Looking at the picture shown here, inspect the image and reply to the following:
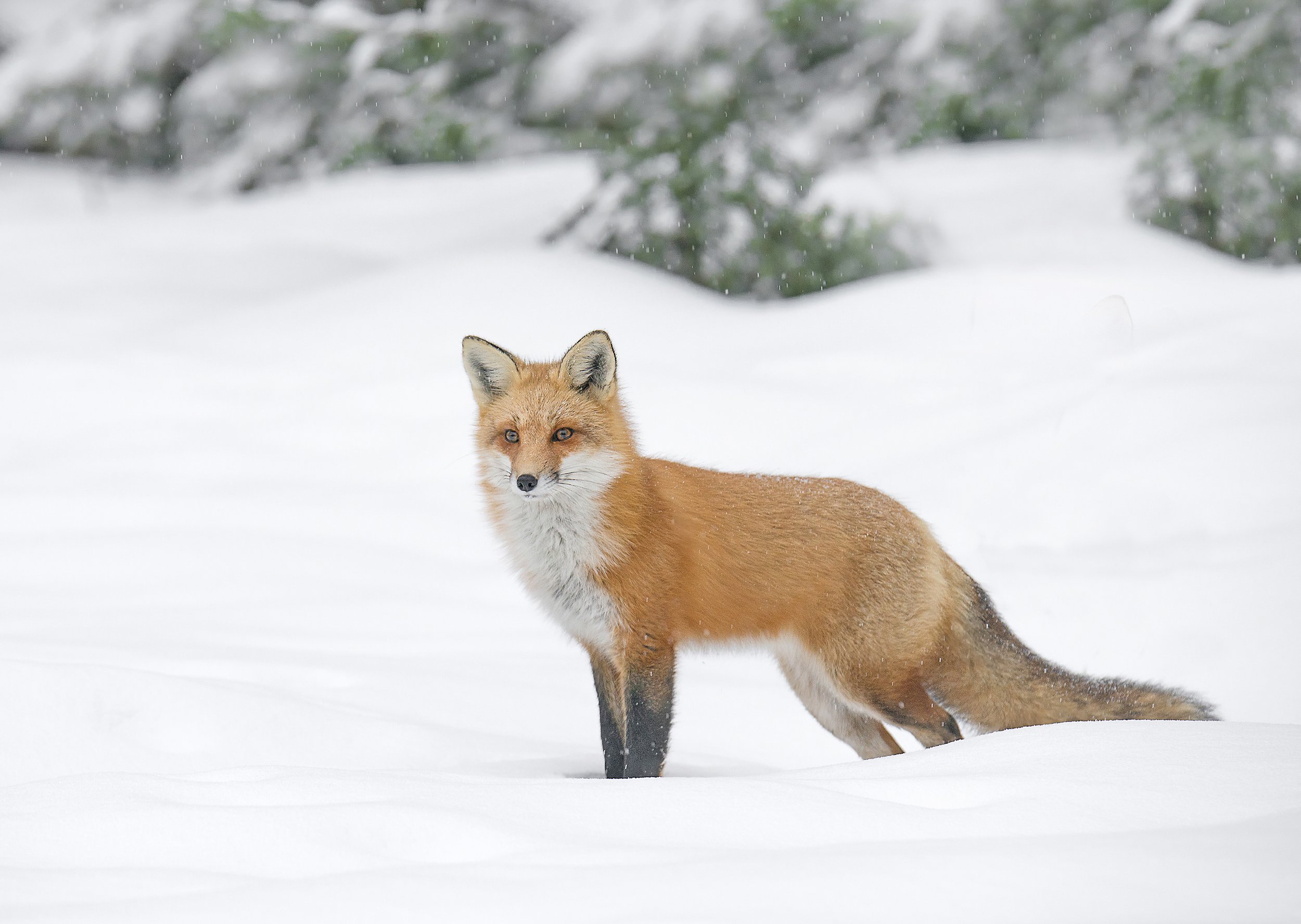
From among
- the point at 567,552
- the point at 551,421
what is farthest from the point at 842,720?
the point at 551,421

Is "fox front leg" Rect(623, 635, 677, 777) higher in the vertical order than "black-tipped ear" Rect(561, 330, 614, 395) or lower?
lower

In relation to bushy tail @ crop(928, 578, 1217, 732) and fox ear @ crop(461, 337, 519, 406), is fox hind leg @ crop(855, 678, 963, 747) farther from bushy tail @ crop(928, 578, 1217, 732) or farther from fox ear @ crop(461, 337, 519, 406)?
fox ear @ crop(461, 337, 519, 406)

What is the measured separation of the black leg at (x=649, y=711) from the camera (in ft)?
10.5

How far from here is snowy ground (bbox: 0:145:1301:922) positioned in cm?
186

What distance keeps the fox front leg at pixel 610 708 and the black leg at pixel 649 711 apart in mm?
94

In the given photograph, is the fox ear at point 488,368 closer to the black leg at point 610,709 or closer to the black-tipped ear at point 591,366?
the black-tipped ear at point 591,366

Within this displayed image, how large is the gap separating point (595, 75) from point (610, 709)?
1062cm

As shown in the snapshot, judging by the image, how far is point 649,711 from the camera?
326 cm

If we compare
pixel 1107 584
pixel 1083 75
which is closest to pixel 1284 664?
pixel 1107 584

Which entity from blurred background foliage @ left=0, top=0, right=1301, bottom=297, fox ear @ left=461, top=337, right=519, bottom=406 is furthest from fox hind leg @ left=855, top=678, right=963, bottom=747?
blurred background foliage @ left=0, top=0, right=1301, bottom=297

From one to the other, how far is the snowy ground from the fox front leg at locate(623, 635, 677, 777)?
200 mm

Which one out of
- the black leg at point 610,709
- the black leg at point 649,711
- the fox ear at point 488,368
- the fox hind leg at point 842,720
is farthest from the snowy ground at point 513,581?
the fox ear at point 488,368

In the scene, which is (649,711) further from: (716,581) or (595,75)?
(595,75)

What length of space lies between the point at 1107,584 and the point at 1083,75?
976cm
